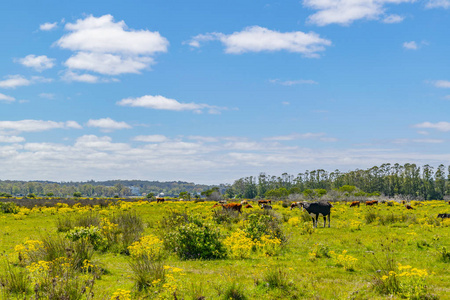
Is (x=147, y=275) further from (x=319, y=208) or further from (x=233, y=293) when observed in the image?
(x=319, y=208)

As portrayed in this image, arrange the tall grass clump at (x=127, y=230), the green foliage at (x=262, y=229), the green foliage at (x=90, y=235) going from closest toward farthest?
1. the green foliage at (x=90, y=235)
2. the tall grass clump at (x=127, y=230)
3. the green foliage at (x=262, y=229)

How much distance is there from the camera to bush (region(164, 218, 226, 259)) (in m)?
15.3

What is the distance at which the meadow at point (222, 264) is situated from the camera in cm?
946

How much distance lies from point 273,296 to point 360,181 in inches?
5510

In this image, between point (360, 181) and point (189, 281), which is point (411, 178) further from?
point (189, 281)

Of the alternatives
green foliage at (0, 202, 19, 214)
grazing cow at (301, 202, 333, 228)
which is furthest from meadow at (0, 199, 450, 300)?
green foliage at (0, 202, 19, 214)

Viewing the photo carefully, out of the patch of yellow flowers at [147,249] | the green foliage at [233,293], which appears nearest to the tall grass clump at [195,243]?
the patch of yellow flowers at [147,249]

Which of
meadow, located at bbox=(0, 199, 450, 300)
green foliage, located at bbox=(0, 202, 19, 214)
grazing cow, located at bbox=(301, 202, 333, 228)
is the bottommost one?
green foliage, located at bbox=(0, 202, 19, 214)

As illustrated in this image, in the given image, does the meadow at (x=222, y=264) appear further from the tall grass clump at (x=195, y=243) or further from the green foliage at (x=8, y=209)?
the green foliage at (x=8, y=209)

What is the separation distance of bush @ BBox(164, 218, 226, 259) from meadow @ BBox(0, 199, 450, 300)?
47 mm

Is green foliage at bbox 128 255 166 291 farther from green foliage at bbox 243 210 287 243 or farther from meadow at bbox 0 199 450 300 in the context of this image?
green foliage at bbox 243 210 287 243

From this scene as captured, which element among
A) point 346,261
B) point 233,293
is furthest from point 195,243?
point 346,261

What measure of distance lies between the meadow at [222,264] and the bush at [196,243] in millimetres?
47

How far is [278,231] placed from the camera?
1853 centimetres
